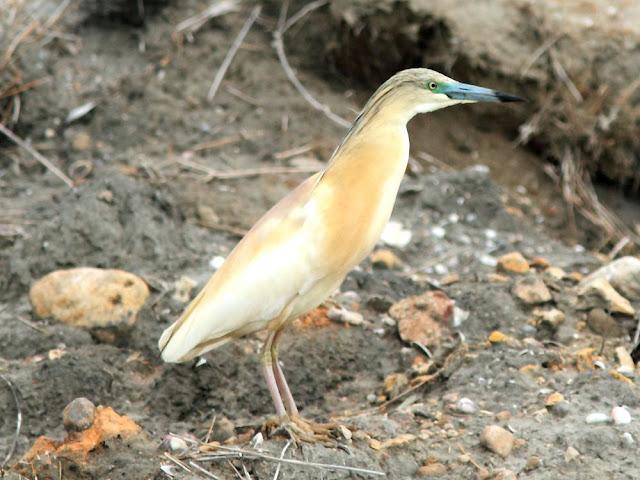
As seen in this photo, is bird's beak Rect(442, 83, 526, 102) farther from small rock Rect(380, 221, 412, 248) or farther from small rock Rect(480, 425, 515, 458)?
small rock Rect(380, 221, 412, 248)

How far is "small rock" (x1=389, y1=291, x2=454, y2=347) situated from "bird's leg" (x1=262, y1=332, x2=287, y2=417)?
0.96 m

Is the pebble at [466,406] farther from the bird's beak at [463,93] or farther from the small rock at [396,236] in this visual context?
the small rock at [396,236]

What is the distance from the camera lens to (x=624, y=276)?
15.6 feet

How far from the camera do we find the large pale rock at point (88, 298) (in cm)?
443

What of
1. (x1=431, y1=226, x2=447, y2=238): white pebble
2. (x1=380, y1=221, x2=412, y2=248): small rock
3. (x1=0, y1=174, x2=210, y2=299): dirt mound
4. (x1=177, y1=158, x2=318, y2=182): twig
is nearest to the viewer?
(x1=0, y1=174, x2=210, y2=299): dirt mound

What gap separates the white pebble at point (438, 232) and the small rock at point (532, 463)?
7.34ft

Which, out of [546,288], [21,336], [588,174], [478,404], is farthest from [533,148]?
[21,336]

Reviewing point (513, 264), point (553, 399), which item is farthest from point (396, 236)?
point (553, 399)

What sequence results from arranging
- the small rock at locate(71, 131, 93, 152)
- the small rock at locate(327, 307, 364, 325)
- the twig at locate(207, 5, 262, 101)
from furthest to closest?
1. the twig at locate(207, 5, 262, 101)
2. the small rock at locate(71, 131, 93, 152)
3. the small rock at locate(327, 307, 364, 325)

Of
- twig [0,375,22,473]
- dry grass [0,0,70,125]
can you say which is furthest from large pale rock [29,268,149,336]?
dry grass [0,0,70,125]

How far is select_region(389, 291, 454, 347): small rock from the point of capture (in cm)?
451

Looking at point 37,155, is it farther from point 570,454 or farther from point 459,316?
point 570,454

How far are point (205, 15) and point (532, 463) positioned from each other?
4302mm

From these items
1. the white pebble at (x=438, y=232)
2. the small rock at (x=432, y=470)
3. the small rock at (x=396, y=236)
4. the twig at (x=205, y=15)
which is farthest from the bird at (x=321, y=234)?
the twig at (x=205, y=15)
